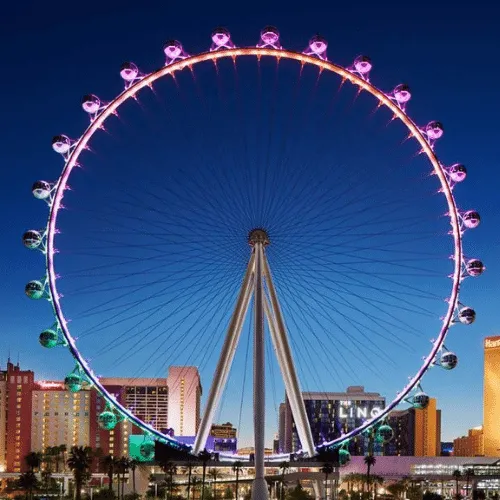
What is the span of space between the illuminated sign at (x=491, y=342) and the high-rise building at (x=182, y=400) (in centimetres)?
4654

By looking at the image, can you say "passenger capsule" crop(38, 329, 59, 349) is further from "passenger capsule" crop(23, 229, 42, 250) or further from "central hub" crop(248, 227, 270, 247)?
"central hub" crop(248, 227, 270, 247)

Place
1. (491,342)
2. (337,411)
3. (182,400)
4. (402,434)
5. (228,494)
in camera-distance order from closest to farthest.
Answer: (228,494)
(491,342)
(182,400)
(337,411)
(402,434)

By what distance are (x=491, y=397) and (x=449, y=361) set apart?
12375 cm

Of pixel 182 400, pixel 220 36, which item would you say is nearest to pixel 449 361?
pixel 220 36

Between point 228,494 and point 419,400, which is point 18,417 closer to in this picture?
point 228,494

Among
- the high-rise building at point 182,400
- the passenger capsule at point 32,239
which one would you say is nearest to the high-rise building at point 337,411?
the high-rise building at point 182,400

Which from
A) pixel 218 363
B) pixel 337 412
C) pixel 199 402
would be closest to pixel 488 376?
pixel 337 412

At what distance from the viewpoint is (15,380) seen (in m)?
148

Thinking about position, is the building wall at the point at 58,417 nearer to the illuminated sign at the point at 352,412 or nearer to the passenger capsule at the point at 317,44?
the illuminated sign at the point at 352,412

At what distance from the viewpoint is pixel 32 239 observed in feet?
123

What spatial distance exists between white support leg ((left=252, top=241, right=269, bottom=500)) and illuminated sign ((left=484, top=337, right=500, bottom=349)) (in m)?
128

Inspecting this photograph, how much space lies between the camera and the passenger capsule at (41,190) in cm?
3728

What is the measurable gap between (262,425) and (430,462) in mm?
74686

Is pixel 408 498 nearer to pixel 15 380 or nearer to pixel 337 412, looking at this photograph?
pixel 15 380
